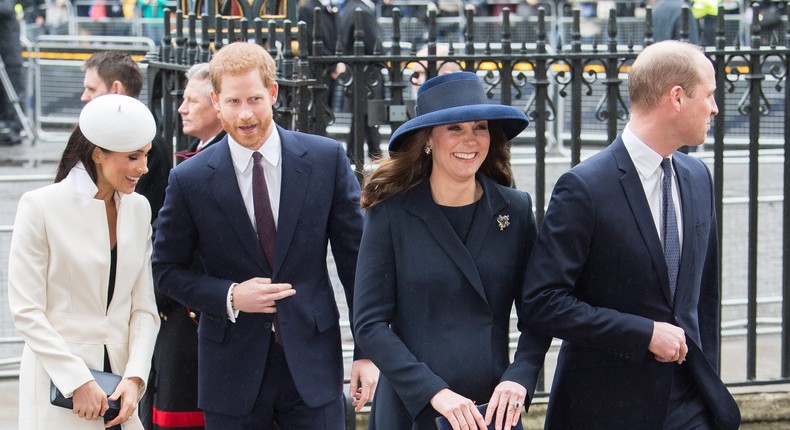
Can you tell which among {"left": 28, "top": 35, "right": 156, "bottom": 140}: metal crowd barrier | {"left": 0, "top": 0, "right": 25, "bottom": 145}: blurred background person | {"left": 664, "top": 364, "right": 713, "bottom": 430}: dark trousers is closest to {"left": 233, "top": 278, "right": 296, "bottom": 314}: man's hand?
{"left": 664, "top": 364, "right": 713, "bottom": 430}: dark trousers

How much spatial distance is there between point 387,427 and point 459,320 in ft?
1.36

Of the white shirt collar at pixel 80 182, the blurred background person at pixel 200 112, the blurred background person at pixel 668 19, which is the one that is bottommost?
the white shirt collar at pixel 80 182

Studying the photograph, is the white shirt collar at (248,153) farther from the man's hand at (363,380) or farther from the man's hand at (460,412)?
the man's hand at (460,412)

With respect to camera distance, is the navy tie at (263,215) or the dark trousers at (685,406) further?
the navy tie at (263,215)

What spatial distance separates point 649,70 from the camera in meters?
4.25

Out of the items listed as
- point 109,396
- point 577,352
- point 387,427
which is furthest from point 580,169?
point 109,396

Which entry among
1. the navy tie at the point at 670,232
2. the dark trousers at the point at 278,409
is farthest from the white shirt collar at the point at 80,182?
the navy tie at the point at 670,232

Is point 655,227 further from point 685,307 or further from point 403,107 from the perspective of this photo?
point 403,107

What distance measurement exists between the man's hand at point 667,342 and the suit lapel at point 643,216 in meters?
0.14

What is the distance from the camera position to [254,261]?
4656 mm

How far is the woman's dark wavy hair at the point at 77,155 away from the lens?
4.64 metres

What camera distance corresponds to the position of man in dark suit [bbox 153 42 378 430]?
15.1 ft

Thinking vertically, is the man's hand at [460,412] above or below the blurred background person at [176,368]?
above

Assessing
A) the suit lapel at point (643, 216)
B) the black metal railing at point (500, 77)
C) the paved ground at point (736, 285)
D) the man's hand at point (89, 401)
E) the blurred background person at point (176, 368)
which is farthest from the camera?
the paved ground at point (736, 285)
